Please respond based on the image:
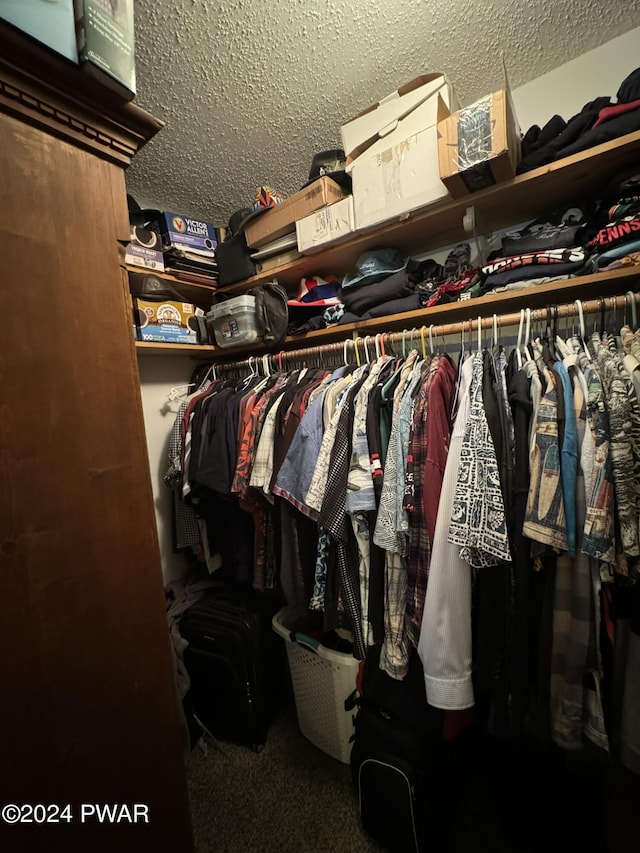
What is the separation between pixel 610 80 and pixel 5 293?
1774 millimetres

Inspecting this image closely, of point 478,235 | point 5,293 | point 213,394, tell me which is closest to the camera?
point 5,293

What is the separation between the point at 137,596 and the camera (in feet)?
1.73

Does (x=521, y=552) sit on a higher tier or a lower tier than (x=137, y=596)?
lower

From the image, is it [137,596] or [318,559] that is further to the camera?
[318,559]

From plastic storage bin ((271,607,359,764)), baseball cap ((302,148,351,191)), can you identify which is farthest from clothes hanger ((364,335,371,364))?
plastic storage bin ((271,607,359,764))

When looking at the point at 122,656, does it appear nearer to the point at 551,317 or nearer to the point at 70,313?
the point at 70,313

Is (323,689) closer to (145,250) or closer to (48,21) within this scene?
(48,21)

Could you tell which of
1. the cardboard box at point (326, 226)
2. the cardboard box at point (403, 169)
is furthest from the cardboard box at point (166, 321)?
the cardboard box at point (403, 169)

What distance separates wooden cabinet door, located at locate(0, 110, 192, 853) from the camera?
0.41 m

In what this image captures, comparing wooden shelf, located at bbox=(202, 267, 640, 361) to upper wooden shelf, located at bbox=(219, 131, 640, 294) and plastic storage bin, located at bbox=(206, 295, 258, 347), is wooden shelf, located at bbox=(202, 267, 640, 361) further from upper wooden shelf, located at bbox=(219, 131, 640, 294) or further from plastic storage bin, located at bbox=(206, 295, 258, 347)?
upper wooden shelf, located at bbox=(219, 131, 640, 294)

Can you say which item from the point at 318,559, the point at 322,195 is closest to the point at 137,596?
the point at 318,559

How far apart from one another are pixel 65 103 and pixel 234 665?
1.74 metres

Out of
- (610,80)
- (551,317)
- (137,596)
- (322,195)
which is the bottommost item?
(137,596)

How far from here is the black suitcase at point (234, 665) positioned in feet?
4.62
